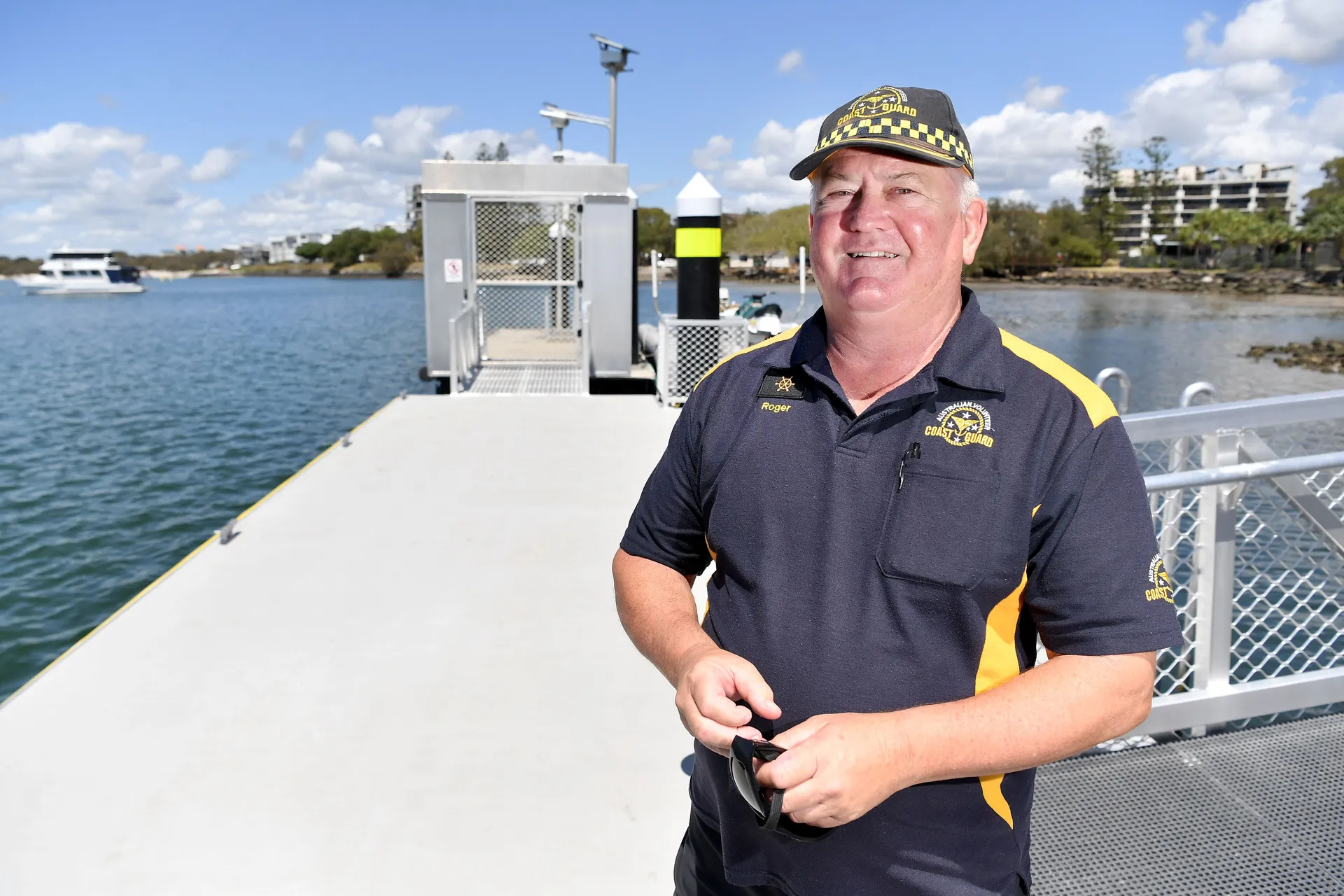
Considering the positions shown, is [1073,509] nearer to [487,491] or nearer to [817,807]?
[817,807]

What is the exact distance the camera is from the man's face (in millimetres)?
1473

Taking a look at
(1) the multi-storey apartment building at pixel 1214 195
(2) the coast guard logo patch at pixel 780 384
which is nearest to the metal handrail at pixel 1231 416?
(2) the coast guard logo patch at pixel 780 384

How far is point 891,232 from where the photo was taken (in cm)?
148

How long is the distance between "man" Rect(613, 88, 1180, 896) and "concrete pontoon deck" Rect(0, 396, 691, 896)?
126cm

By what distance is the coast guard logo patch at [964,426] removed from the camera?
4.43 feet

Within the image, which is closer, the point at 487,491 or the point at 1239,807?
the point at 1239,807

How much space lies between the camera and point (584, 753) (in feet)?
10.1

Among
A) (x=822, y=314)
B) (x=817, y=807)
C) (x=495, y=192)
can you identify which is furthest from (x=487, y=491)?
(x=495, y=192)

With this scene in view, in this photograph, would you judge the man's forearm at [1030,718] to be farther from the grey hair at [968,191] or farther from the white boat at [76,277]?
the white boat at [76,277]

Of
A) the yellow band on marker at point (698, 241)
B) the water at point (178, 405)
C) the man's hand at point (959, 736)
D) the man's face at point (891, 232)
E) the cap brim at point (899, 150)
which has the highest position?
the yellow band on marker at point (698, 241)

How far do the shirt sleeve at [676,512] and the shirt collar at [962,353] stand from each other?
0.23m

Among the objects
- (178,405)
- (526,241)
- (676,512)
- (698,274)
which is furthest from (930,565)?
(178,405)

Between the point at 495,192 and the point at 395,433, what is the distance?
433 centimetres

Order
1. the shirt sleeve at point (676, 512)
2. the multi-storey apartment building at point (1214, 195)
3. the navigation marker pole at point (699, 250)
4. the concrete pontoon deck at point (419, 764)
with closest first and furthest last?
1. the shirt sleeve at point (676, 512)
2. the concrete pontoon deck at point (419, 764)
3. the navigation marker pole at point (699, 250)
4. the multi-storey apartment building at point (1214, 195)
